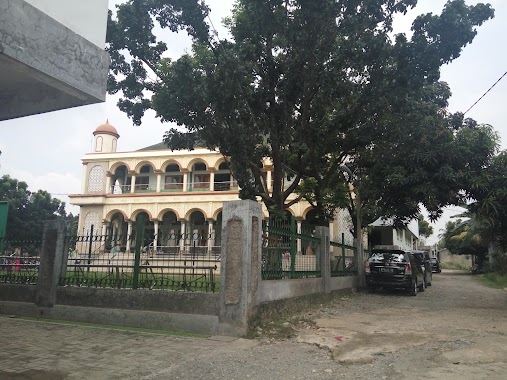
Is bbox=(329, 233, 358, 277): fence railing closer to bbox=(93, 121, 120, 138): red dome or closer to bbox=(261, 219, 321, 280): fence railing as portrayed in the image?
bbox=(261, 219, 321, 280): fence railing

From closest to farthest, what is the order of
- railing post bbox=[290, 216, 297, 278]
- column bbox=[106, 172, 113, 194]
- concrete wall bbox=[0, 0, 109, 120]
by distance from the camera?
concrete wall bbox=[0, 0, 109, 120], railing post bbox=[290, 216, 297, 278], column bbox=[106, 172, 113, 194]

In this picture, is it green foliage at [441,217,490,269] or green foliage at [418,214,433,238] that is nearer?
green foliage at [441,217,490,269]

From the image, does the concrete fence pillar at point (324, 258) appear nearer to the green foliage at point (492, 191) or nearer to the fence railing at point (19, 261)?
the green foliage at point (492, 191)

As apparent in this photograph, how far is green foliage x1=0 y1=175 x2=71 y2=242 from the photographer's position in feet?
111

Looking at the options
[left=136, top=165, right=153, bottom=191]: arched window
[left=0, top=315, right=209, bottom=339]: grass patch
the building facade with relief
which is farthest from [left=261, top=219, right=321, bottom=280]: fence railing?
[left=136, top=165, right=153, bottom=191]: arched window

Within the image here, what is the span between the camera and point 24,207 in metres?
35.4

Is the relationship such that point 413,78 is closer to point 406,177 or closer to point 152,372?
point 406,177

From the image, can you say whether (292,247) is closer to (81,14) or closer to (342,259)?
(342,259)

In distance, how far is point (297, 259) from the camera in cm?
972

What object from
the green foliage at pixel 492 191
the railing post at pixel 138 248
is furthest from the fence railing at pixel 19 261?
the green foliage at pixel 492 191

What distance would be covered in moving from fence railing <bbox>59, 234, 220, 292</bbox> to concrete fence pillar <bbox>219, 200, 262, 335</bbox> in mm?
339

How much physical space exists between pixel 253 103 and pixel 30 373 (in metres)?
8.82

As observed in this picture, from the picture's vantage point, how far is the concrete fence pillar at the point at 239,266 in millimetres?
6988

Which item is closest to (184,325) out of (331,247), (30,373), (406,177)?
(30,373)
